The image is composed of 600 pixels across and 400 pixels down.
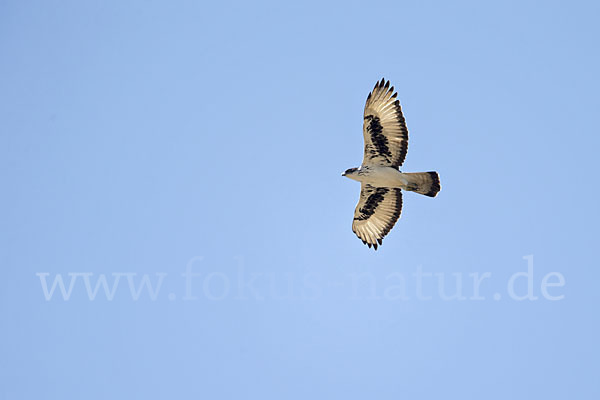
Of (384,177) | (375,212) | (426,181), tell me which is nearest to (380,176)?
(384,177)

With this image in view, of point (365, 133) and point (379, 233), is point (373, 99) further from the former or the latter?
point (379, 233)

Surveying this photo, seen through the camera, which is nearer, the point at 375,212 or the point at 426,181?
the point at 426,181

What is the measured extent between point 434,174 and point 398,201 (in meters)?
1.41

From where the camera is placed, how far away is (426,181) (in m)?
19.0

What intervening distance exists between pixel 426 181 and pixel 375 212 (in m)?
1.81

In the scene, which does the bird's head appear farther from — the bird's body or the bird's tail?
the bird's tail

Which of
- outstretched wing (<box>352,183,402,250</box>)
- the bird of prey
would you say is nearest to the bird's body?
the bird of prey

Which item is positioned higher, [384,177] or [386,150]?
[386,150]

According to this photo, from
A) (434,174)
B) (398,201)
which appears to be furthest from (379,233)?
(434,174)

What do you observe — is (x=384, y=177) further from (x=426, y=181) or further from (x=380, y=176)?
(x=426, y=181)

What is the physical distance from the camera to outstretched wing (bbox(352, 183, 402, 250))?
65.7 feet

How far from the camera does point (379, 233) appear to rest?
20.5 meters

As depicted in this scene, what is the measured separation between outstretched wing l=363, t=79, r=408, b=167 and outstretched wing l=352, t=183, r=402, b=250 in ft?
3.74

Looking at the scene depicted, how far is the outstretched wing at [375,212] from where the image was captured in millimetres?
20031
